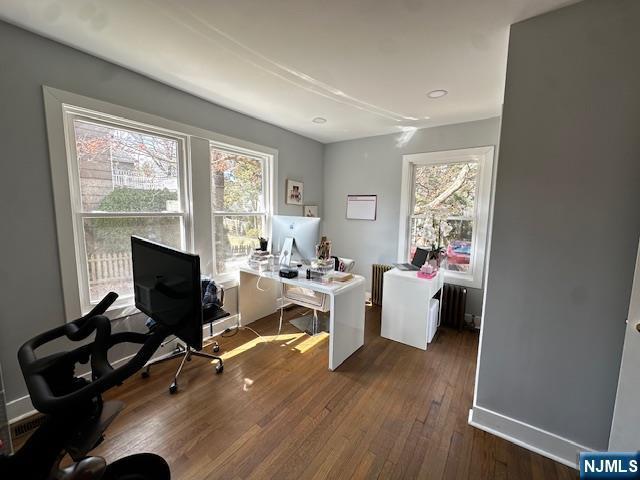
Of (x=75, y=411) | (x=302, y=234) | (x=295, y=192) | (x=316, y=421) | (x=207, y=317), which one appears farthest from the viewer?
(x=295, y=192)

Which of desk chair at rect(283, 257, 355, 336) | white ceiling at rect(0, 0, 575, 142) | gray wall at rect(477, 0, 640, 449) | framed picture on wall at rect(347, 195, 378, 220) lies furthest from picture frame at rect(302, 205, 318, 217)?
gray wall at rect(477, 0, 640, 449)

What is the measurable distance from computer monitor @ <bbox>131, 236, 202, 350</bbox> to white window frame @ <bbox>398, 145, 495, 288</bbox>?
9.43 ft

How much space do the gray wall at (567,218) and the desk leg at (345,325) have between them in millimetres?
Answer: 1055

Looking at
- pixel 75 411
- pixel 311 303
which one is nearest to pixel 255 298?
pixel 311 303

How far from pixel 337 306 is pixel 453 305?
1706 mm

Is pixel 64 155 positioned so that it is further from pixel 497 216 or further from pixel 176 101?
pixel 497 216

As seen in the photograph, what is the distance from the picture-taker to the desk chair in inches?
103

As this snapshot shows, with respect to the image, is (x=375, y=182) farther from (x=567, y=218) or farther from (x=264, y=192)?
(x=567, y=218)

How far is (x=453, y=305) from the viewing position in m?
3.10

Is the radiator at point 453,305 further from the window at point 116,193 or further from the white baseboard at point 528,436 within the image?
the window at point 116,193

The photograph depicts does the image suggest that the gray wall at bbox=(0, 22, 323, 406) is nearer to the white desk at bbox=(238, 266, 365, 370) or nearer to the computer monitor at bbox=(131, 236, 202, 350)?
the computer monitor at bbox=(131, 236, 202, 350)

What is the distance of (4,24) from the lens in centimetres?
150

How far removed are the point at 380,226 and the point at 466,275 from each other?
123 centimetres

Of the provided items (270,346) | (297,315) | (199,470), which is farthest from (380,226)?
(199,470)
